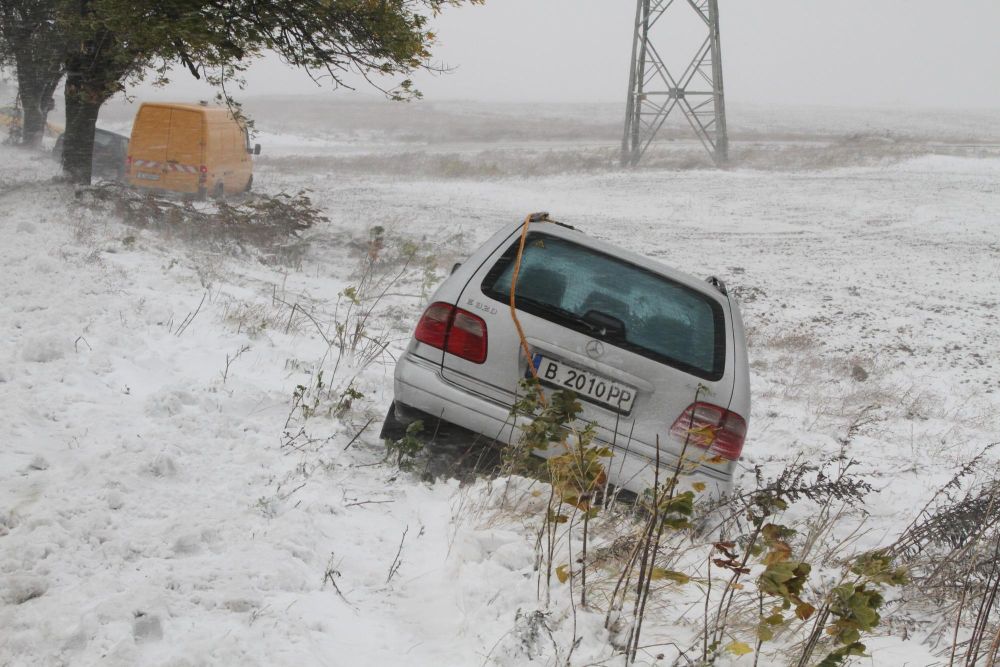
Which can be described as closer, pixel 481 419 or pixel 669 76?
pixel 481 419

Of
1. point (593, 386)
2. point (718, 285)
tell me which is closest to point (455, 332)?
point (593, 386)

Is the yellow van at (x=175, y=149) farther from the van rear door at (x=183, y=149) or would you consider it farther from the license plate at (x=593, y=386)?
the license plate at (x=593, y=386)

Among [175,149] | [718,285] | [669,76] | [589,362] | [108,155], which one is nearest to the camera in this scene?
[589,362]

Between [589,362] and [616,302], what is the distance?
1.35ft

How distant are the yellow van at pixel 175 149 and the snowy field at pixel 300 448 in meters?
3.24

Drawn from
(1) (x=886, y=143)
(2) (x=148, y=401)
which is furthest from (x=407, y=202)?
(1) (x=886, y=143)

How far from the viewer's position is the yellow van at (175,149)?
16188 mm

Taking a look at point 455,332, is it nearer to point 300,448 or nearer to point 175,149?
point 300,448

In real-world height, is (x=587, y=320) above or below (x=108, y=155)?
below

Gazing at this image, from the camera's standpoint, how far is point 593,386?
12.3 feet

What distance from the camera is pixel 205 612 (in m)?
2.46

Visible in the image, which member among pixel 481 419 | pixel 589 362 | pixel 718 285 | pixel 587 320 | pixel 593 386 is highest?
pixel 718 285

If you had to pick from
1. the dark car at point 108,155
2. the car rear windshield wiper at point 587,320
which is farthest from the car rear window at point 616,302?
the dark car at point 108,155

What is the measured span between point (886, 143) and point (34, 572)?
35387mm
